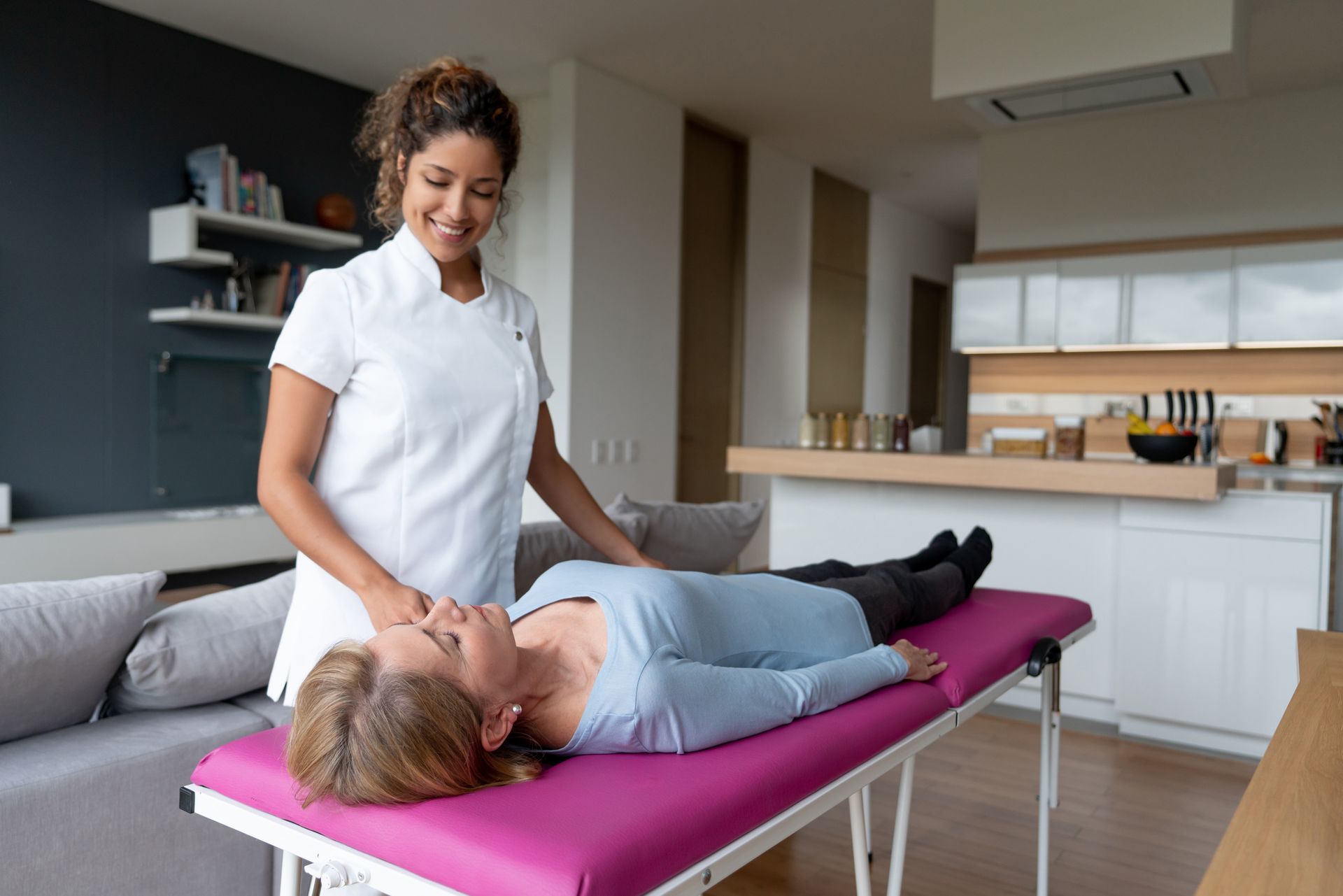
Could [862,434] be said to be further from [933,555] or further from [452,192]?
[452,192]

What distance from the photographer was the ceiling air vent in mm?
3646

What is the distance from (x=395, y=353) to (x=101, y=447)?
376 centimetres

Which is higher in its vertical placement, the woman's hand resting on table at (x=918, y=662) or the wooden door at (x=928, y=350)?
the wooden door at (x=928, y=350)

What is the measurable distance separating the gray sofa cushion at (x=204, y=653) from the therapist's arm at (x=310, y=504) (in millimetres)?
471

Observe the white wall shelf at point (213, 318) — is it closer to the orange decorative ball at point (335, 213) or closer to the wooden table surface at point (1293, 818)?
the orange decorative ball at point (335, 213)

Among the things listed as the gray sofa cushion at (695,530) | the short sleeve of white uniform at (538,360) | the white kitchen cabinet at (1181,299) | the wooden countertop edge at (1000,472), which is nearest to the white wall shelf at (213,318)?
the wooden countertop edge at (1000,472)

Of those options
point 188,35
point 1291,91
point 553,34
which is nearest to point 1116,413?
point 1291,91

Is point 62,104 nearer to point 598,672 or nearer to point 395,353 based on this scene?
point 395,353

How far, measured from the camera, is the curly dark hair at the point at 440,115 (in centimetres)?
135

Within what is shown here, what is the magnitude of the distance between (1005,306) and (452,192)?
5.11 metres

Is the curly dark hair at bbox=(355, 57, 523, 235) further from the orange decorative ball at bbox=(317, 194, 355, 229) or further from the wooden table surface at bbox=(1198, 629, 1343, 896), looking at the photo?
the orange decorative ball at bbox=(317, 194, 355, 229)

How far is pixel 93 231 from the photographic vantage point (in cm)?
442

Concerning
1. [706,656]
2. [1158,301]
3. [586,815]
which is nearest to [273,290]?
[706,656]

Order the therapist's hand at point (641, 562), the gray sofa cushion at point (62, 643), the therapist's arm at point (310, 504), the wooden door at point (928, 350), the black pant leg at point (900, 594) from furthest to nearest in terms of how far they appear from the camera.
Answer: the wooden door at point (928, 350) → the black pant leg at point (900, 594) → the therapist's hand at point (641, 562) → the gray sofa cushion at point (62, 643) → the therapist's arm at point (310, 504)
